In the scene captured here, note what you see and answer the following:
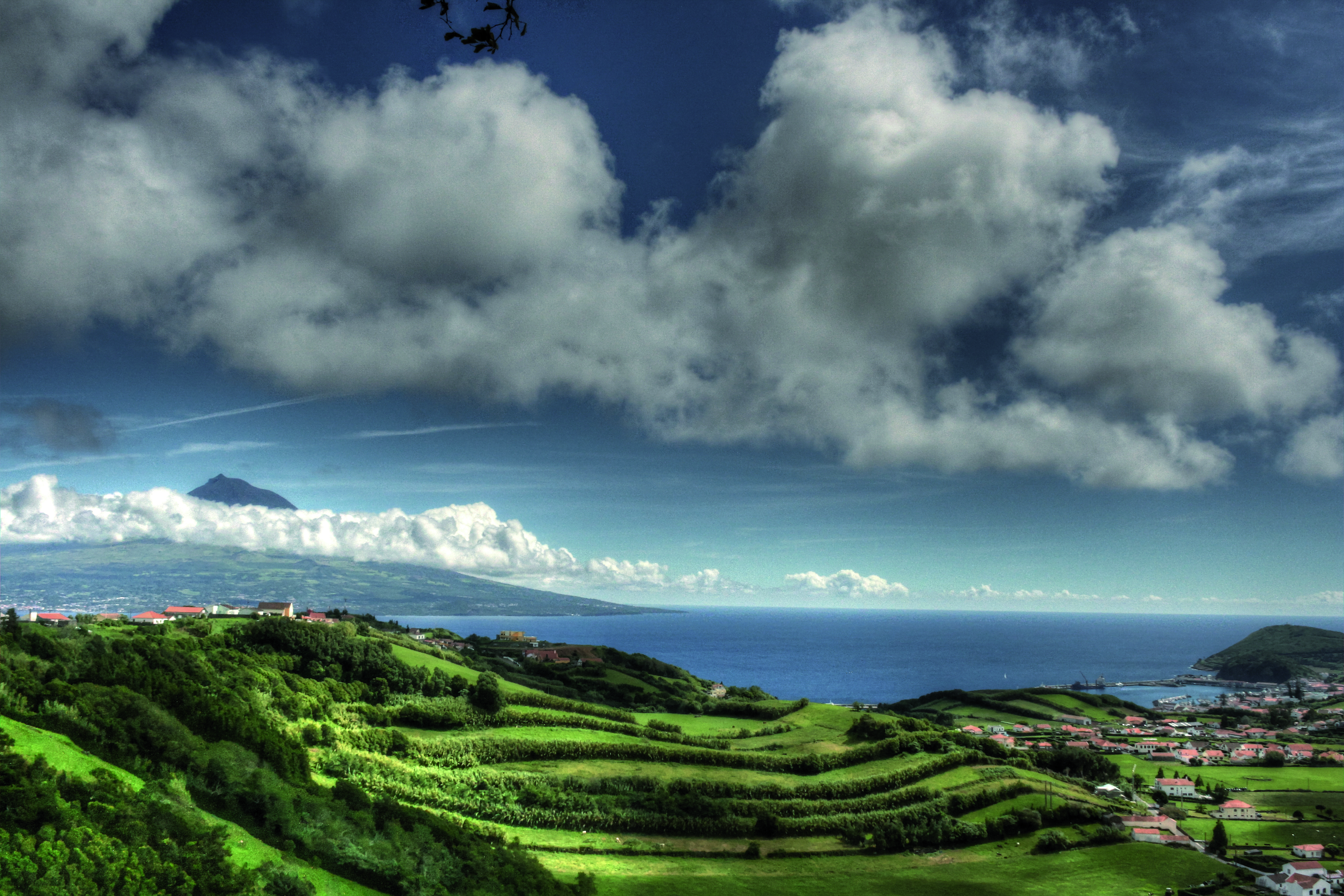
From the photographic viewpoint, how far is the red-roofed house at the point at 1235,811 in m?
58.1

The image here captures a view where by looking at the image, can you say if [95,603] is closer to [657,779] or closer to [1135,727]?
[657,779]

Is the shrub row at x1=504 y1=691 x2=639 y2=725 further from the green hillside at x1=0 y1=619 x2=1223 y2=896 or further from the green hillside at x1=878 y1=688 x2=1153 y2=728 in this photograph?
the green hillside at x1=878 y1=688 x2=1153 y2=728

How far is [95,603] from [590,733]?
20454 cm

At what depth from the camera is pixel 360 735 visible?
45.2m

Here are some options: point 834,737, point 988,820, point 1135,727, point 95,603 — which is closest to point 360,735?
point 834,737

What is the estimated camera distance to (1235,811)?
192 feet

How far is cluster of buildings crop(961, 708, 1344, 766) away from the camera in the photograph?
80.8 meters

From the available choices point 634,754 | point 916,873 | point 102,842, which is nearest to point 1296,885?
point 916,873

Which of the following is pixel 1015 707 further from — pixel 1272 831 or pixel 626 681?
pixel 626 681

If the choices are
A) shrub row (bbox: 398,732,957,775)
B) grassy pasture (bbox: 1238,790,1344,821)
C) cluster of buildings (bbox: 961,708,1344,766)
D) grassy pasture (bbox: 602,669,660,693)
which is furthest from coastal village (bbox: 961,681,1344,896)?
grassy pasture (bbox: 602,669,660,693)

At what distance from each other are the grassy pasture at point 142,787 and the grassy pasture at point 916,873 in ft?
43.7

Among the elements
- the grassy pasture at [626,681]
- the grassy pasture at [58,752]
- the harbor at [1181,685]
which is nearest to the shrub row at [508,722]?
the grassy pasture at [626,681]

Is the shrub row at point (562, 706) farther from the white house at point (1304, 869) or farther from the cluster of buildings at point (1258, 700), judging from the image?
the cluster of buildings at point (1258, 700)

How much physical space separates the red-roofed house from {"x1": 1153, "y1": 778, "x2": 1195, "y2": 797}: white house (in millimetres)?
4152
